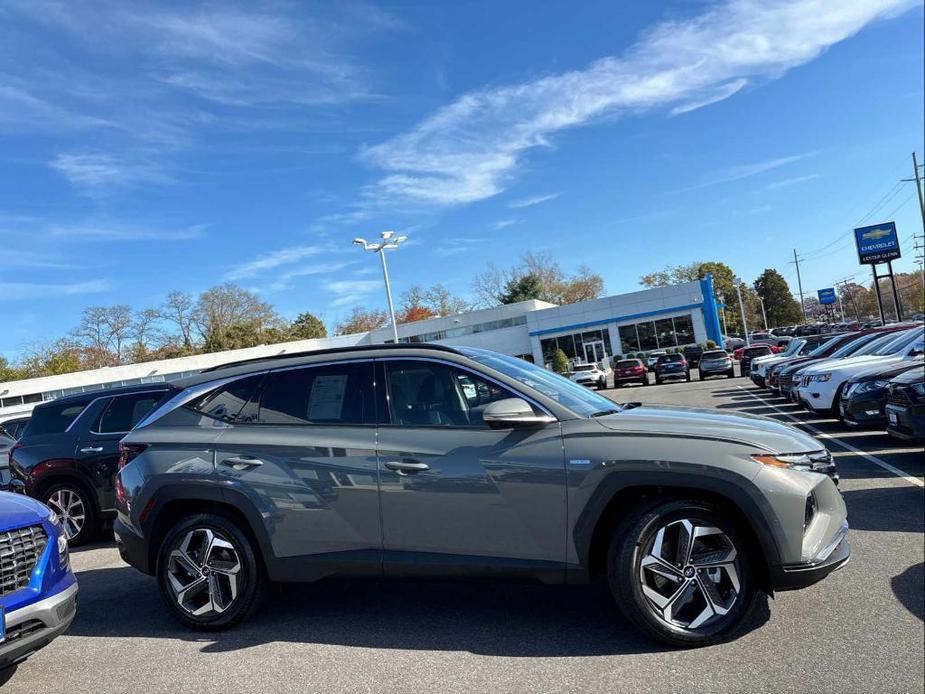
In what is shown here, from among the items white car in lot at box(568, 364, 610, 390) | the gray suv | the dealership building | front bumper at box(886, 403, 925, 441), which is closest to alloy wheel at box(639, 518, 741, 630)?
the gray suv

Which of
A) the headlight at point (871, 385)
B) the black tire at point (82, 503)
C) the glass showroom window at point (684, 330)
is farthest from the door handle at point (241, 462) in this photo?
the glass showroom window at point (684, 330)

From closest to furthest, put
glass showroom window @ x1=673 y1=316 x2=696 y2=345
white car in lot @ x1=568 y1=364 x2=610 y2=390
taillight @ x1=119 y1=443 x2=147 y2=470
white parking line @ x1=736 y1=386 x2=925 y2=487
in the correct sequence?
taillight @ x1=119 y1=443 x2=147 y2=470 → white parking line @ x1=736 y1=386 x2=925 y2=487 → white car in lot @ x1=568 y1=364 x2=610 y2=390 → glass showroom window @ x1=673 y1=316 x2=696 y2=345

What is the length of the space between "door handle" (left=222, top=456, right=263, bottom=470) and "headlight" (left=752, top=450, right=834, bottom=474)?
2993 mm

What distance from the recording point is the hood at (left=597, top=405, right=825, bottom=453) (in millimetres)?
3654

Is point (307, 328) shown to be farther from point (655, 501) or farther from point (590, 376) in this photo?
point (655, 501)

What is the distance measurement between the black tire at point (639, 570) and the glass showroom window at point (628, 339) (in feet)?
148

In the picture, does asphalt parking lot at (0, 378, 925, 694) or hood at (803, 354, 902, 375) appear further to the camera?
hood at (803, 354, 902, 375)

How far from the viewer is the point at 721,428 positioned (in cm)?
378

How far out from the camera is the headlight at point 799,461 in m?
3.56

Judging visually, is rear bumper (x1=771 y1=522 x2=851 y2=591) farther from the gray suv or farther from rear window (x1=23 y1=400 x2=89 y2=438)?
rear window (x1=23 y1=400 x2=89 y2=438)

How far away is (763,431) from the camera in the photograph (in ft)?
12.4

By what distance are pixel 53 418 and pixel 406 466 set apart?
251 inches

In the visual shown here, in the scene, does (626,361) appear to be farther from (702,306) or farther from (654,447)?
(654,447)

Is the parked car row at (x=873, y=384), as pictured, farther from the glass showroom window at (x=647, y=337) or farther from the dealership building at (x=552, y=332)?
the glass showroom window at (x=647, y=337)
